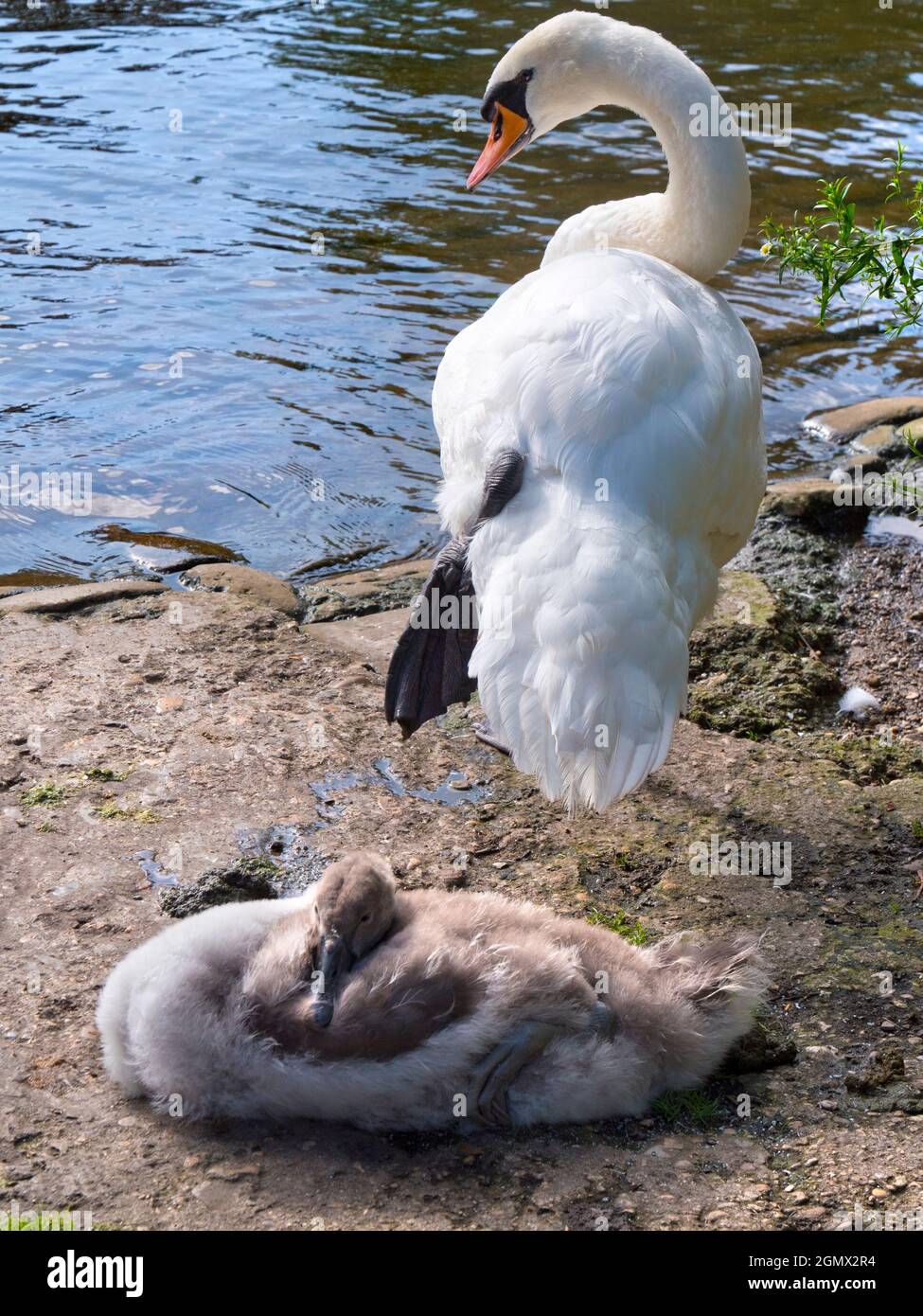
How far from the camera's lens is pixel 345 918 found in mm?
3184

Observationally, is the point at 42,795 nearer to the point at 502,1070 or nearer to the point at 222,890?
the point at 222,890

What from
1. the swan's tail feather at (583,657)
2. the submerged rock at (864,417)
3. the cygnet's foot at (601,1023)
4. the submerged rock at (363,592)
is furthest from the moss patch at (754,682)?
the submerged rock at (864,417)

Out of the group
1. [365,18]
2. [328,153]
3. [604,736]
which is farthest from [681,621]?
[365,18]

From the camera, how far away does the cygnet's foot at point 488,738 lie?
479 cm

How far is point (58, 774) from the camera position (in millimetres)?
4434

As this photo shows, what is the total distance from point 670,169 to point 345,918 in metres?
3.30

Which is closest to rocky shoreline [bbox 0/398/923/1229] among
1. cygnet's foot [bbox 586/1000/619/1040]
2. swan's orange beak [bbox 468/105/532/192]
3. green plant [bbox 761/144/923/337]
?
cygnet's foot [bbox 586/1000/619/1040]

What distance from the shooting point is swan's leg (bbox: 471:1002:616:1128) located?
123 inches

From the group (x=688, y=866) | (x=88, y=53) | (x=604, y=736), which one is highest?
(x=88, y=53)

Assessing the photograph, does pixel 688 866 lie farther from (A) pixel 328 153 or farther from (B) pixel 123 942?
(A) pixel 328 153

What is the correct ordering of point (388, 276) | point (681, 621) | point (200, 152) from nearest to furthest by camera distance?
point (681, 621), point (388, 276), point (200, 152)

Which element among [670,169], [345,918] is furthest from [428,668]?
[670,169]

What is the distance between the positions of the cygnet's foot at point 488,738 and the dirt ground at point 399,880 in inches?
1.1
